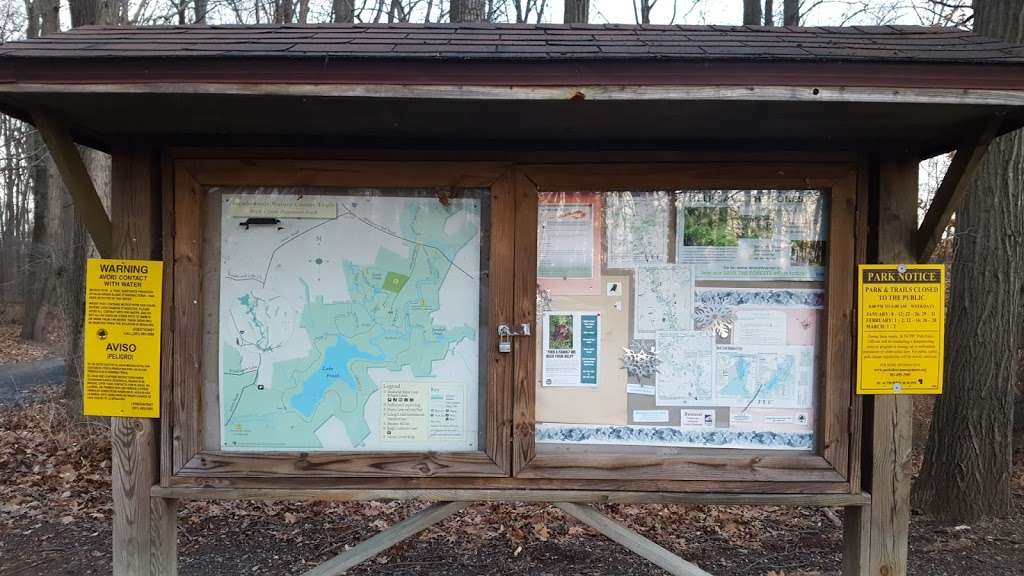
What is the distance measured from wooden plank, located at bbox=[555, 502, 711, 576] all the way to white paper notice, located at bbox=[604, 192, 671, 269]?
3.75ft

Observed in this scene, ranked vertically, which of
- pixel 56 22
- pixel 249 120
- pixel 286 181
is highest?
pixel 56 22

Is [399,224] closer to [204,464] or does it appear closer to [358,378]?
[358,378]

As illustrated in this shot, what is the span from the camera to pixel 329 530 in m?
4.61

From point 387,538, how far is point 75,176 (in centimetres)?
211

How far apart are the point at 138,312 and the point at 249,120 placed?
101 cm

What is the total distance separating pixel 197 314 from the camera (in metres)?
2.78

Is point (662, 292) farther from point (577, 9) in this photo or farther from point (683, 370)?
point (577, 9)

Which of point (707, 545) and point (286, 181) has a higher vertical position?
point (286, 181)

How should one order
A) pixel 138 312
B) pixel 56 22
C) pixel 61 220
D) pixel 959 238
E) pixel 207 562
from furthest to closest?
1. pixel 61 220
2. pixel 56 22
3. pixel 959 238
4. pixel 207 562
5. pixel 138 312

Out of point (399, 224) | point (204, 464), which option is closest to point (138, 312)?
point (204, 464)

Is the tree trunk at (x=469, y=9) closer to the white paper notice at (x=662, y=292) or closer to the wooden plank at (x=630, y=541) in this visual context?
the white paper notice at (x=662, y=292)

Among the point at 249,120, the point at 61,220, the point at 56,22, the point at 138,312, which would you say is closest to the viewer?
the point at 249,120

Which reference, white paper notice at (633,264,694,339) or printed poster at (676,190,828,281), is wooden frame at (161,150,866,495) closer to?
printed poster at (676,190,828,281)

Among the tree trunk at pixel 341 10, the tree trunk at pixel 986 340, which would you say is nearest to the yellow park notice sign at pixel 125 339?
the tree trunk at pixel 986 340
